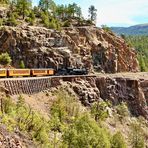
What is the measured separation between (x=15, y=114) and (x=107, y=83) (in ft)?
155

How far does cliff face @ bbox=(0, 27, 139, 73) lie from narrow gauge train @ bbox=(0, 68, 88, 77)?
553 centimetres

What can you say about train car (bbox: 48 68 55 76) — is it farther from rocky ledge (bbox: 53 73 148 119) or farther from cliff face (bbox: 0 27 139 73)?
cliff face (bbox: 0 27 139 73)

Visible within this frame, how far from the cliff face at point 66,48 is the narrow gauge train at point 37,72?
5.53 metres

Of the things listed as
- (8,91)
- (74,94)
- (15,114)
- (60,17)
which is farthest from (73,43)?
(15,114)

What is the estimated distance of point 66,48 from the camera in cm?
10175

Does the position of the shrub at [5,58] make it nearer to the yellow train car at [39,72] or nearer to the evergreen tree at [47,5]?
the yellow train car at [39,72]

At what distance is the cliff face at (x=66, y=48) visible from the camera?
9412 cm

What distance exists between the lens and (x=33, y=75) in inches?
3179

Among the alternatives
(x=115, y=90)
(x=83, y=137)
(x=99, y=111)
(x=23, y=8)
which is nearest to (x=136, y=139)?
(x=99, y=111)

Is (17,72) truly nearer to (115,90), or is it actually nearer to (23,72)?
(23,72)

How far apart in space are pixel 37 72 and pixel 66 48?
2144 centimetres

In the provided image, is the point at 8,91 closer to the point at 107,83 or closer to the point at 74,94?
the point at 74,94

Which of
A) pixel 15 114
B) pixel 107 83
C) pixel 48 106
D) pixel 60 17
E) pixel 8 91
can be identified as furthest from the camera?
pixel 60 17

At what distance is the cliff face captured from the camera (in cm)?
9412
